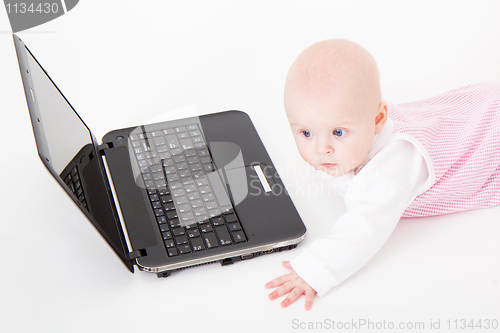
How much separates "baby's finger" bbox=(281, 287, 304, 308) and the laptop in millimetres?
100

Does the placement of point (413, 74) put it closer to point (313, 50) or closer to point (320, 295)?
point (313, 50)

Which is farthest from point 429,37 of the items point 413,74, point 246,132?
point 246,132

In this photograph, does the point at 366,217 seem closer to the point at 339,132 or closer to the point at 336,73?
the point at 339,132

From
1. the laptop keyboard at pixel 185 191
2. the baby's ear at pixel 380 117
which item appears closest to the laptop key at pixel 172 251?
the laptop keyboard at pixel 185 191

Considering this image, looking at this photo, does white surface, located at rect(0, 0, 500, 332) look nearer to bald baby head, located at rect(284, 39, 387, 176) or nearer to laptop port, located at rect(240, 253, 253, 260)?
laptop port, located at rect(240, 253, 253, 260)

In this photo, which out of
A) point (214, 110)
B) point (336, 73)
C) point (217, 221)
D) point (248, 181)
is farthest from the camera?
point (214, 110)

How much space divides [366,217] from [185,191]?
0.41 m

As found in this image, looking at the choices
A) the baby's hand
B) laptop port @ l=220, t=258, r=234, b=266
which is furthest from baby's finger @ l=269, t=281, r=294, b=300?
laptop port @ l=220, t=258, r=234, b=266

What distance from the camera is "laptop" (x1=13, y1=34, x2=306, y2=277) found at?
97cm

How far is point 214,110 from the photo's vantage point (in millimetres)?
1512

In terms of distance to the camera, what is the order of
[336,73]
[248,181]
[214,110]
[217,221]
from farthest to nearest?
[214,110]
[248,181]
[217,221]
[336,73]

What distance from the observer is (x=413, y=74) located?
1.60 meters

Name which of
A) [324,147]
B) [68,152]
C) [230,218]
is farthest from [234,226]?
[68,152]

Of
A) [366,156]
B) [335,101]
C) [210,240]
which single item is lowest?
[210,240]
